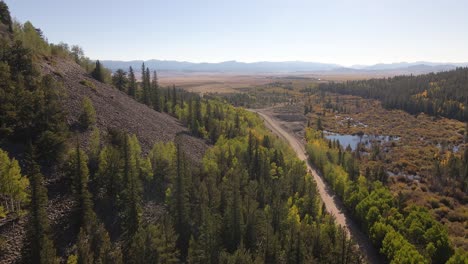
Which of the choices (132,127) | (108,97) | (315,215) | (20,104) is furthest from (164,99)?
(315,215)

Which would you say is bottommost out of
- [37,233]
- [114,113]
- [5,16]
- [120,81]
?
[37,233]

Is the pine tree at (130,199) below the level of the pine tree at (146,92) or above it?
below

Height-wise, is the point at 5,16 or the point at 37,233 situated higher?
the point at 5,16

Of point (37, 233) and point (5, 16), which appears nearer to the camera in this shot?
point (37, 233)

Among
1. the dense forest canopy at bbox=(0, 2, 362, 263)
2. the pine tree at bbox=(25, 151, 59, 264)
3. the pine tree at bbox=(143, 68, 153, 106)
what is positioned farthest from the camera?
the pine tree at bbox=(143, 68, 153, 106)

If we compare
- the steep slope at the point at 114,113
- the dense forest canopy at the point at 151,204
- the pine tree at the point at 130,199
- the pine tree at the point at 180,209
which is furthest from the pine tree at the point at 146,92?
the pine tree at the point at 180,209

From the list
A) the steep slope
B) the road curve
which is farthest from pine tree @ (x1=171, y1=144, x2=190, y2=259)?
the road curve

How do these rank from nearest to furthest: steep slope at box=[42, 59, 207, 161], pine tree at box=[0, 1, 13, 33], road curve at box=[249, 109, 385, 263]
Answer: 1. road curve at box=[249, 109, 385, 263]
2. steep slope at box=[42, 59, 207, 161]
3. pine tree at box=[0, 1, 13, 33]

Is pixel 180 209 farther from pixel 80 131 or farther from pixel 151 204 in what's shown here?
pixel 80 131

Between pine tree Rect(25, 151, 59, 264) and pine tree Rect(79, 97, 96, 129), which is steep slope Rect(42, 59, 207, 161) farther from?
pine tree Rect(25, 151, 59, 264)

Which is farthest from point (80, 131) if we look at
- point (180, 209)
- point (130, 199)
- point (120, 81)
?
point (120, 81)

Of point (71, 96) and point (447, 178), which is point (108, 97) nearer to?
point (71, 96)

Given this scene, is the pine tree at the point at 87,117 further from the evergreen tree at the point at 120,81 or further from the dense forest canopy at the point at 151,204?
the evergreen tree at the point at 120,81
